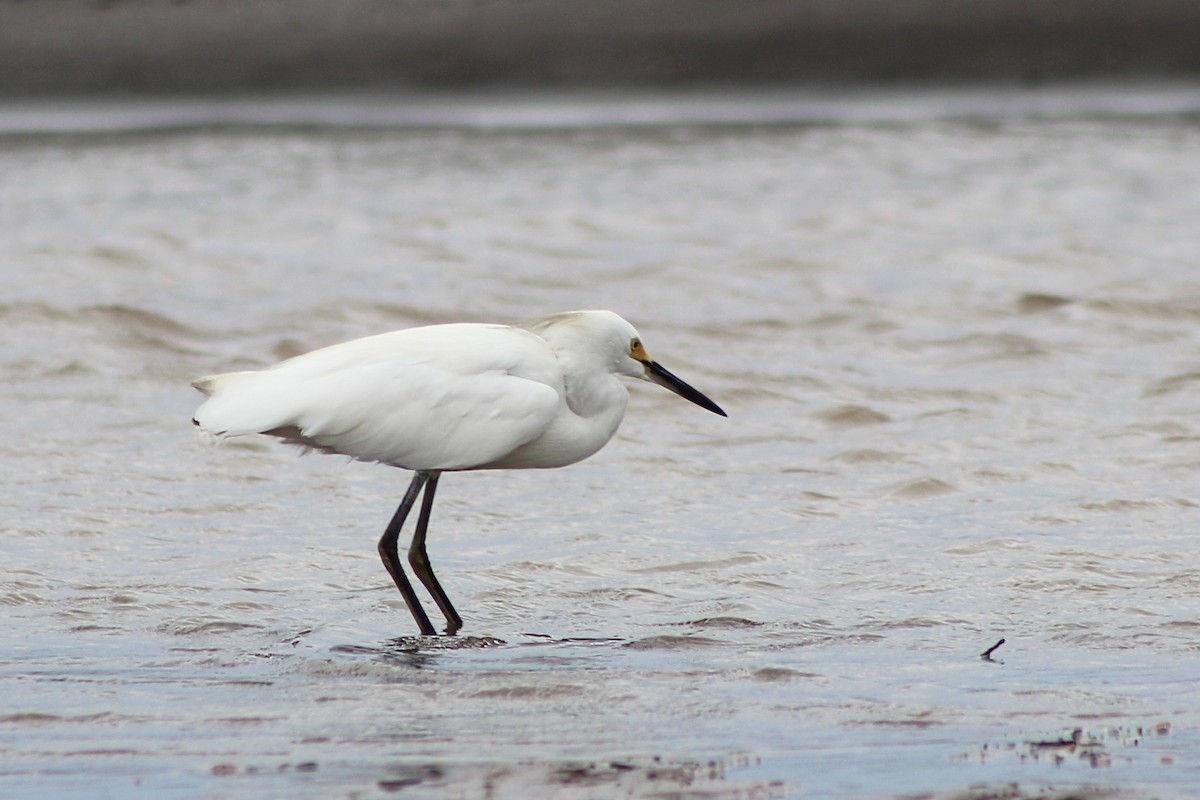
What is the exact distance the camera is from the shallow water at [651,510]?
4.49 metres

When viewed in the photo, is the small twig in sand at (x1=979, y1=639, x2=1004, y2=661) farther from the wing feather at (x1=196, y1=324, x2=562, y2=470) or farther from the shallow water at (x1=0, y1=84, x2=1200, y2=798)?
the wing feather at (x1=196, y1=324, x2=562, y2=470)

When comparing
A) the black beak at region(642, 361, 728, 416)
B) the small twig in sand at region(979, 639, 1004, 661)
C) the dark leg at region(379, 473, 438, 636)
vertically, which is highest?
the black beak at region(642, 361, 728, 416)

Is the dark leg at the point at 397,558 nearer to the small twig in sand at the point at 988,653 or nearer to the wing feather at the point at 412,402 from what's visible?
the wing feather at the point at 412,402

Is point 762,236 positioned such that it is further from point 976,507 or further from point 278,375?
point 278,375

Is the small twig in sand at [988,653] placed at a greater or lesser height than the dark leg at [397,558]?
lesser

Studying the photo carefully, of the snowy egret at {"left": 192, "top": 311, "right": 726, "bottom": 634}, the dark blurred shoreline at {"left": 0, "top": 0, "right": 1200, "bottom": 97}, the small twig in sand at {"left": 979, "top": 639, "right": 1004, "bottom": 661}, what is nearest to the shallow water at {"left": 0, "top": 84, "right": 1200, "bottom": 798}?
the small twig in sand at {"left": 979, "top": 639, "right": 1004, "bottom": 661}

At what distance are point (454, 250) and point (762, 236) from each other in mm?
2504

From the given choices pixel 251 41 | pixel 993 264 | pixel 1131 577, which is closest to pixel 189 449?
pixel 1131 577

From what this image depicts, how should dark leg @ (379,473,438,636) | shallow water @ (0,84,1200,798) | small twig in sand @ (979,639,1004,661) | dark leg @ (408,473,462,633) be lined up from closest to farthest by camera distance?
shallow water @ (0,84,1200,798), small twig in sand @ (979,639,1004,661), dark leg @ (379,473,438,636), dark leg @ (408,473,462,633)

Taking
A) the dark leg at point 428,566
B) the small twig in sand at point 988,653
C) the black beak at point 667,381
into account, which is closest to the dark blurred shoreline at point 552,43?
the black beak at point 667,381

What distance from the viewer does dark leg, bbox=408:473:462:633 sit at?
19.8 ft

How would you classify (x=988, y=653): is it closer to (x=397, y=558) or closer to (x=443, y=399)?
(x=443, y=399)

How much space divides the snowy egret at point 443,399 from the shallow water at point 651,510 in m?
0.59

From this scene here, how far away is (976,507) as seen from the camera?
7.55m
